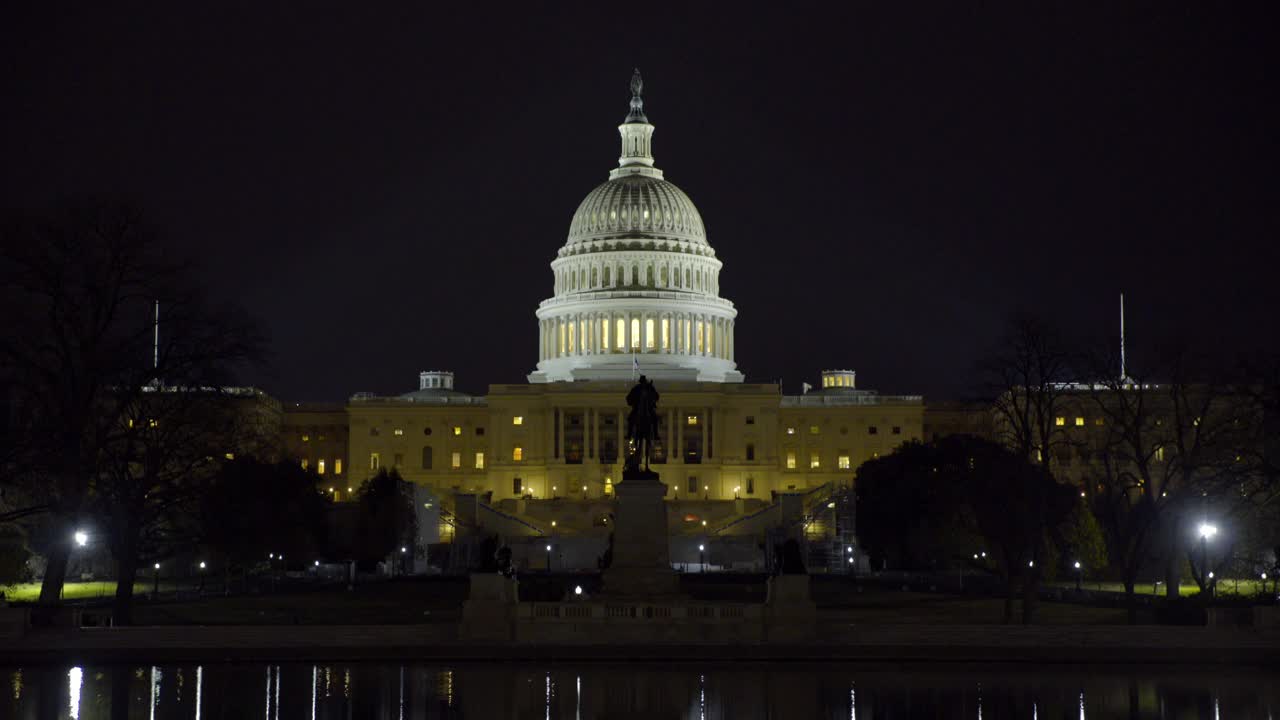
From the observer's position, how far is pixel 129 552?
5319 cm

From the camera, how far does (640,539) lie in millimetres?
52500

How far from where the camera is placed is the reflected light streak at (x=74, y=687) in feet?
109

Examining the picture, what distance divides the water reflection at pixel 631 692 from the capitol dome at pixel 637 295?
119 metres

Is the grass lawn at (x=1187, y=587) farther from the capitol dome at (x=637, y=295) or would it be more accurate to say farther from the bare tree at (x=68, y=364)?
the capitol dome at (x=637, y=295)

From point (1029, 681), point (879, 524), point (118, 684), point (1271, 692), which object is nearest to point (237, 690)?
point (118, 684)

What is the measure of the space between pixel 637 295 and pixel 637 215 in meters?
8.18

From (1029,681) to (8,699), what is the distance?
1986 centimetres

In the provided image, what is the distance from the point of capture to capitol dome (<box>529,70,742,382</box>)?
164 meters

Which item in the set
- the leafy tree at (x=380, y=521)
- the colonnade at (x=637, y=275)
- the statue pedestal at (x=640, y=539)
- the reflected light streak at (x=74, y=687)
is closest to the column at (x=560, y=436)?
the colonnade at (x=637, y=275)

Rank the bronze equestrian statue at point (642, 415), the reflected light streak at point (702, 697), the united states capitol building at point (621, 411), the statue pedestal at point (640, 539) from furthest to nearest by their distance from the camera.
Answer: the united states capitol building at point (621, 411)
the bronze equestrian statue at point (642, 415)
the statue pedestal at point (640, 539)
the reflected light streak at point (702, 697)

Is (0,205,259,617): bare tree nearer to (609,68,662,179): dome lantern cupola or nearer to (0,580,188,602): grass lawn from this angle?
(0,580,188,602): grass lawn

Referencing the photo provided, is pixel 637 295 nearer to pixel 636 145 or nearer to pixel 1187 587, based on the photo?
pixel 636 145

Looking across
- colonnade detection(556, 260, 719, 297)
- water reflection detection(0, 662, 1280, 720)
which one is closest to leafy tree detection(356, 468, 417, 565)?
→ water reflection detection(0, 662, 1280, 720)

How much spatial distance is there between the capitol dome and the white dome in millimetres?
89
